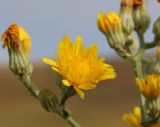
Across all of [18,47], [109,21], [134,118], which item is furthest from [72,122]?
[109,21]

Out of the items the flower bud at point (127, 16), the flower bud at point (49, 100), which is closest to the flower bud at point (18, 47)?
the flower bud at point (49, 100)

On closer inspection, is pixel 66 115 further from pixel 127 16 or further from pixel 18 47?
pixel 127 16

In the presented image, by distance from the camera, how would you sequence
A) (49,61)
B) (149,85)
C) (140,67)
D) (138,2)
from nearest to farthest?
(49,61) → (149,85) → (140,67) → (138,2)

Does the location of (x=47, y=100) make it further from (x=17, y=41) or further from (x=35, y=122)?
(x=35, y=122)

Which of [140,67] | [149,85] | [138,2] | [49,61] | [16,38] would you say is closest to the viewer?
[49,61]

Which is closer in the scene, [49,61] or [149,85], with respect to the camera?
[49,61]

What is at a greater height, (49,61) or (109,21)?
(49,61)

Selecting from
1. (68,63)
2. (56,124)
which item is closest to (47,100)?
(68,63)

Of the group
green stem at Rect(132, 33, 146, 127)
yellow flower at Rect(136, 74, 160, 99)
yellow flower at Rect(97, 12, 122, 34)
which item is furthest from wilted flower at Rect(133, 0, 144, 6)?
yellow flower at Rect(136, 74, 160, 99)
